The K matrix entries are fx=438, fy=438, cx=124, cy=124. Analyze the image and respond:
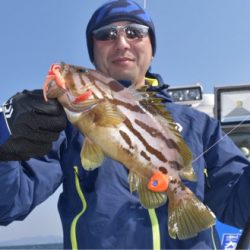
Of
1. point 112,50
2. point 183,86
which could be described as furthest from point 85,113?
point 183,86

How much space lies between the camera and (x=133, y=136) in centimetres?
292

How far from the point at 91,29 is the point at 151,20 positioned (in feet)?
2.53

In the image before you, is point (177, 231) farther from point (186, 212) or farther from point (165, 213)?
point (165, 213)

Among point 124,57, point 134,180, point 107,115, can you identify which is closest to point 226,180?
point 134,180

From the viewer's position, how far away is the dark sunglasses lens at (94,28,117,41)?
14.7 feet

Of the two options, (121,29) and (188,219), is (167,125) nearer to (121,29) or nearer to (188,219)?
(188,219)

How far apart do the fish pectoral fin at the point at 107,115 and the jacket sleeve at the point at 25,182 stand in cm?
81

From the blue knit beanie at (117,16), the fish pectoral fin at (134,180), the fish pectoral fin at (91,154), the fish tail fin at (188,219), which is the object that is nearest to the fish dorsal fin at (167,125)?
the fish tail fin at (188,219)

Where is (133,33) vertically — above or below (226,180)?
above

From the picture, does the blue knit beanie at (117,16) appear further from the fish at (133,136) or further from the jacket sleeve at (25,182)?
the fish at (133,136)

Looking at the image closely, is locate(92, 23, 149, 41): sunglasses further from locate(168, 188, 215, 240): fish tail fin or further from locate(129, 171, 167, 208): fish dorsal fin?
locate(168, 188, 215, 240): fish tail fin

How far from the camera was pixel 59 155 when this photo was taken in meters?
4.09

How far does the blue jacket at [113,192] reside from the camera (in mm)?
3539

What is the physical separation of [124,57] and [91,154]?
5.79ft
